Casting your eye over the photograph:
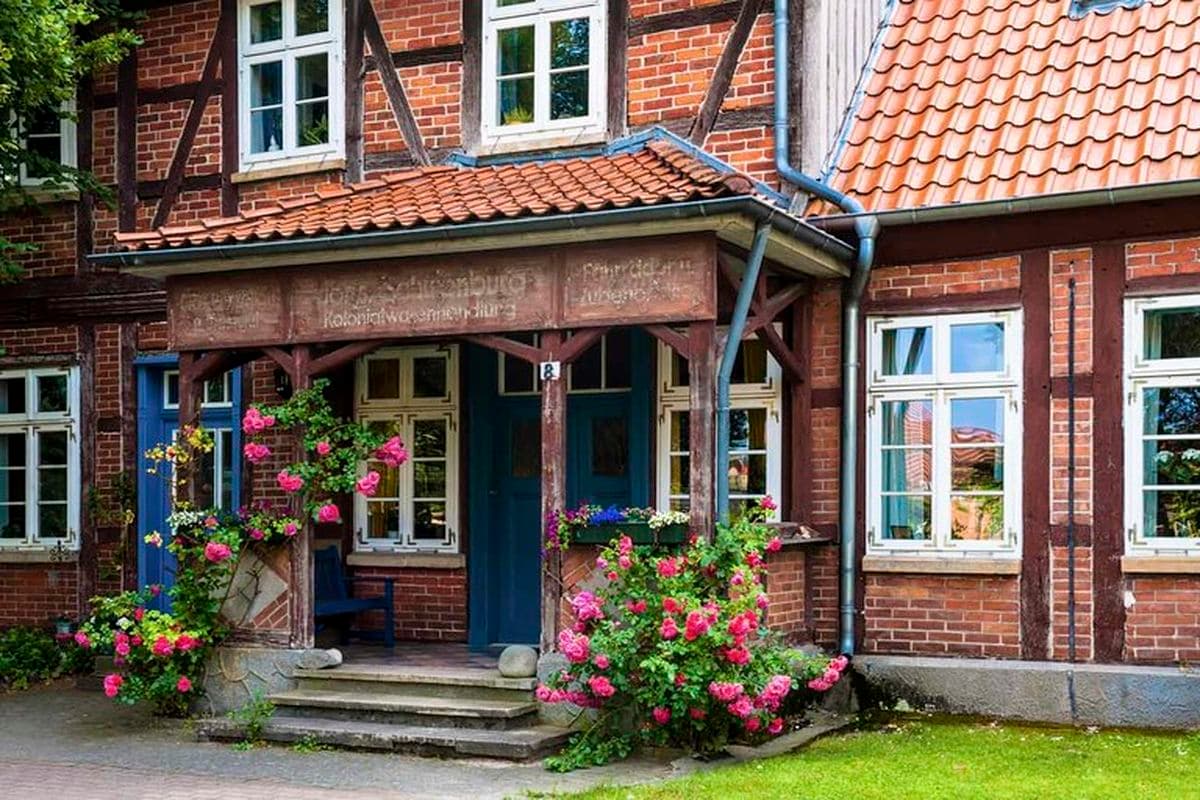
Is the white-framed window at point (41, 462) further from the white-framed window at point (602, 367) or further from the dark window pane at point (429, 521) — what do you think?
the white-framed window at point (602, 367)

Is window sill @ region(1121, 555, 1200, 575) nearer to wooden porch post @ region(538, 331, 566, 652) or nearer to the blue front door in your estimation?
wooden porch post @ region(538, 331, 566, 652)

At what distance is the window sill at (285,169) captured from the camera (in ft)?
43.5

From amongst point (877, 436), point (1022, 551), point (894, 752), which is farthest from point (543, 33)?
point (894, 752)

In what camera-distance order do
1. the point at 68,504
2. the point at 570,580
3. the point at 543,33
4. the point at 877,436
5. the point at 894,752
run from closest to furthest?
the point at 894,752 < the point at 570,580 < the point at 877,436 < the point at 543,33 < the point at 68,504

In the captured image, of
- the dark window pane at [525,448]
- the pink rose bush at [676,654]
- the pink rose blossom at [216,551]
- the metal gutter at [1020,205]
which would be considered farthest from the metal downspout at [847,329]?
the pink rose blossom at [216,551]

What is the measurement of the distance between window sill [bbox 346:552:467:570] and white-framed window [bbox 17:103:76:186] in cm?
454

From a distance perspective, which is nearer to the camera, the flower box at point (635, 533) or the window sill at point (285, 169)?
the flower box at point (635, 533)

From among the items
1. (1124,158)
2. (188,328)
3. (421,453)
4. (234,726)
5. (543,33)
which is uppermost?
(543,33)

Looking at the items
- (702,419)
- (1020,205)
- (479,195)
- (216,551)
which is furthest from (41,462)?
(1020,205)

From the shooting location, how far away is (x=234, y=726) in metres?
10.6

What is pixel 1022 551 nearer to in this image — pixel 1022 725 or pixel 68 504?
pixel 1022 725

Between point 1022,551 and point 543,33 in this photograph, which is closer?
point 1022,551

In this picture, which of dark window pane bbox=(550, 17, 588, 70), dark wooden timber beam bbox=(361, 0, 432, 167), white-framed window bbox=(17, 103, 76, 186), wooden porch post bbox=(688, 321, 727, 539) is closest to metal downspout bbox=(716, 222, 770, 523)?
wooden porch post bbox=(688, 321, 727, 539)

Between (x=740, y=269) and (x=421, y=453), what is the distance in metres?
Answer: 3.76
